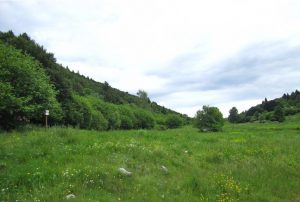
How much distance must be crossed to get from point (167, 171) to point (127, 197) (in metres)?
3.43

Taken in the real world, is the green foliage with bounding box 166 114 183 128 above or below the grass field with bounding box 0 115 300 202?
above

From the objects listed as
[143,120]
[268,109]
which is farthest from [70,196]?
[268,109]

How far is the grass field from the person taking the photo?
1036cm

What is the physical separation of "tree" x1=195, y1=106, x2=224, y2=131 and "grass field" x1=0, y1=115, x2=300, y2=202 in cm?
5599

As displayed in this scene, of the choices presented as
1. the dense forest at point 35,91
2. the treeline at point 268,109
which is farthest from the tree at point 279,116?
the dense forest at point 35,91

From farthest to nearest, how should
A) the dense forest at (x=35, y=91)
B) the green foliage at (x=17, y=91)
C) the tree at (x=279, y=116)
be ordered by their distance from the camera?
the tree at (x=279, y=116)
the dense forest at (x=35, y=91)
the green foliage at (x=17, y=91)

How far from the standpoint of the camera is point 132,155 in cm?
1461

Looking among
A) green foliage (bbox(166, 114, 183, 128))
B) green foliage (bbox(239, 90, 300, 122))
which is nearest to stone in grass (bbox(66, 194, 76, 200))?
green foliage (bbox(239, 90, 300, 122))

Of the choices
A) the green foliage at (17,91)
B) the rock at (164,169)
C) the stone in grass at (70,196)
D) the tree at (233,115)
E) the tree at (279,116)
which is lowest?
the stone in grass at (70,196)

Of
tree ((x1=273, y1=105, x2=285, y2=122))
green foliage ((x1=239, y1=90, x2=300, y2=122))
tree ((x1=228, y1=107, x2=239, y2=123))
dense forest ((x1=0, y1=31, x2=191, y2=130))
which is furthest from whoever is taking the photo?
tree ((x1=228, y1=107, x2=239, y2=123))

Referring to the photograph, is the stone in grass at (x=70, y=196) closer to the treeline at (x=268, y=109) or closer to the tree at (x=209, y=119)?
the tree at (x=209, y=119)

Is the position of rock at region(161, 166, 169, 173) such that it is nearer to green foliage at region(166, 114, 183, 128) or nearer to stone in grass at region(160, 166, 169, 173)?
stone in grass at region(160, 166, 169, 173)

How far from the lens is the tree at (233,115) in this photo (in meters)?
148

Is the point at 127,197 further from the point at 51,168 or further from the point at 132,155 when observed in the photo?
the point at 132,155
